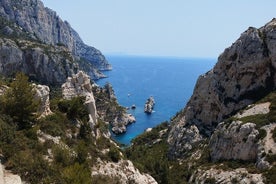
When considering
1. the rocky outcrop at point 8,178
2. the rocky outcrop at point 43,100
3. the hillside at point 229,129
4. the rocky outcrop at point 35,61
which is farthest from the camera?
the rocky outcrop at point 35,61

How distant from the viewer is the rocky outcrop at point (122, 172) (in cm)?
3503

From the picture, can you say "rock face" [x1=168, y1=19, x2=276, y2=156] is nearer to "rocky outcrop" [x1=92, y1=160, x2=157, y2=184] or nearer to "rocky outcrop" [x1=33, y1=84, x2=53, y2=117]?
"rocky outcrop" [x1=92, y1=160, x2=157, y2=184]

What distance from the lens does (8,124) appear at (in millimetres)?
31828

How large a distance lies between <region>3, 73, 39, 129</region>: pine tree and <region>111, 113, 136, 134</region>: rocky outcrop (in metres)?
98.9

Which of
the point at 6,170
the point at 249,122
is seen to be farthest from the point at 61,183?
the point at 249,122

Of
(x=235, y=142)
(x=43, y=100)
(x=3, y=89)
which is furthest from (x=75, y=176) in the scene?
(x=235, y=142)

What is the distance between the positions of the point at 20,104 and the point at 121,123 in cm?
10434

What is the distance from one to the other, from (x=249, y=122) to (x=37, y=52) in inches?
3761

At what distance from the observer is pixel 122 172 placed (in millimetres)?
37625

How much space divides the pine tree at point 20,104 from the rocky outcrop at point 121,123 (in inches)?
3894

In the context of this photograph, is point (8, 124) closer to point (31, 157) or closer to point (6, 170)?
point (31, 157)

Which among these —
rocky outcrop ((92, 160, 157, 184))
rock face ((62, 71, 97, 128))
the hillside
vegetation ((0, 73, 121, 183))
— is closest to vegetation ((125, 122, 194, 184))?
the hillside

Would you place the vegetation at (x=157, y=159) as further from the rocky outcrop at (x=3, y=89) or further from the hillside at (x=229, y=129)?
the rocky outcrop at (x=3, y=89)

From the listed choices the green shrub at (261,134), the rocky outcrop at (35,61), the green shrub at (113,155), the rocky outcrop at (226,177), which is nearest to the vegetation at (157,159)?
the rocky outcrop at (226,177)
